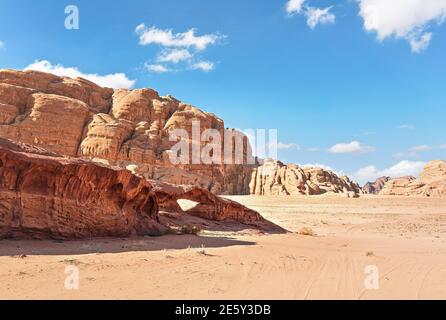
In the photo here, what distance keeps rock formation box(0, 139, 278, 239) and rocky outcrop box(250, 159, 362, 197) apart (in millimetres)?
53241

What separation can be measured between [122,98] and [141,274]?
67.4 meters

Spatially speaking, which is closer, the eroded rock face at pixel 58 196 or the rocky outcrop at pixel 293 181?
the eroded rock face at pixel 58 196

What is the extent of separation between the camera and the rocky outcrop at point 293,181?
66188 millimetres

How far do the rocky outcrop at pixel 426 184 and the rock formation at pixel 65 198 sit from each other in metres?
50.6

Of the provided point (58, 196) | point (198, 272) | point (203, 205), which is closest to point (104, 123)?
point (203, 205)

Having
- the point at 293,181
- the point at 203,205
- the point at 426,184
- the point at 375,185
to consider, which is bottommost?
the point at 203,205

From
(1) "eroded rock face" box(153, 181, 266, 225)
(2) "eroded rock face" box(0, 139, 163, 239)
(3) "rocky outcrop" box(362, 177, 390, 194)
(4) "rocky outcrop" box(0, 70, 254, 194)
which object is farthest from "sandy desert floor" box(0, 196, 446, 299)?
(3) "rocky outcrop" box(362, 177, 390, 194)

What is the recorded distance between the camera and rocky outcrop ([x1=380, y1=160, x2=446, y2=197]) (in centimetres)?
5409

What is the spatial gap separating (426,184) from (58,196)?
2258 inches

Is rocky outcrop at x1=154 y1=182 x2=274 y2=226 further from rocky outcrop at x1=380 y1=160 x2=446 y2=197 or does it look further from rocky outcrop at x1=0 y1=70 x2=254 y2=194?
rocky outcrop at x1=380 y1=160 x2=446 y2=197

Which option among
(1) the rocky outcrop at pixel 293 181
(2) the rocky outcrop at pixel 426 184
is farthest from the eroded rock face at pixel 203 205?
(1) the rocky outcrop at pixel 293 181

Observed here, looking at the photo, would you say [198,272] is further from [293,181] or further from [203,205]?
[293,181]

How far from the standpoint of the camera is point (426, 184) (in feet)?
185

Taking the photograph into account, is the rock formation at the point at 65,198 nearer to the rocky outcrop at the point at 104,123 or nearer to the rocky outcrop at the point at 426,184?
the rocky outcrop at the point at 104,123
